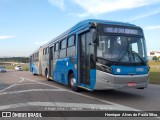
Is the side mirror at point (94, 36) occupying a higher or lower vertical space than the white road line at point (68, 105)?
higher

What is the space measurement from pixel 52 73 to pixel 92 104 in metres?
10.0

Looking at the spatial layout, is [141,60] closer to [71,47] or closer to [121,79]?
[121,79]

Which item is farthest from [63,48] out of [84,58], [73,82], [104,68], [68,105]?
[68,105]

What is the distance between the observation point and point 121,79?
34.1ft

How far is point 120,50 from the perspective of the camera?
10734 mm

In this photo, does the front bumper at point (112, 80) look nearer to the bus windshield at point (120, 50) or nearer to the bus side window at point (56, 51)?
the bus windshield at point (120, 50)

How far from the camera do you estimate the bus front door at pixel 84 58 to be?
11.6 metres

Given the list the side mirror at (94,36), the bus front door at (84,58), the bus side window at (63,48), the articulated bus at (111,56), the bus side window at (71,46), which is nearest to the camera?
the articulated bus at (111,56)

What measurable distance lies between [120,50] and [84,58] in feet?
6.83

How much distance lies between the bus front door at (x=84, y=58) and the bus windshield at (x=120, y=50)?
972mm

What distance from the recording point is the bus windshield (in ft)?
34.8

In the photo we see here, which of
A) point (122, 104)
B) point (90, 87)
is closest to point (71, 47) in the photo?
point (90, 87)

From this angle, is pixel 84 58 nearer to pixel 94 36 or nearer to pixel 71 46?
pixel 94 36

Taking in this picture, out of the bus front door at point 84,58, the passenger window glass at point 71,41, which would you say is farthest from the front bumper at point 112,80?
the passenger window glass at point 71,41
